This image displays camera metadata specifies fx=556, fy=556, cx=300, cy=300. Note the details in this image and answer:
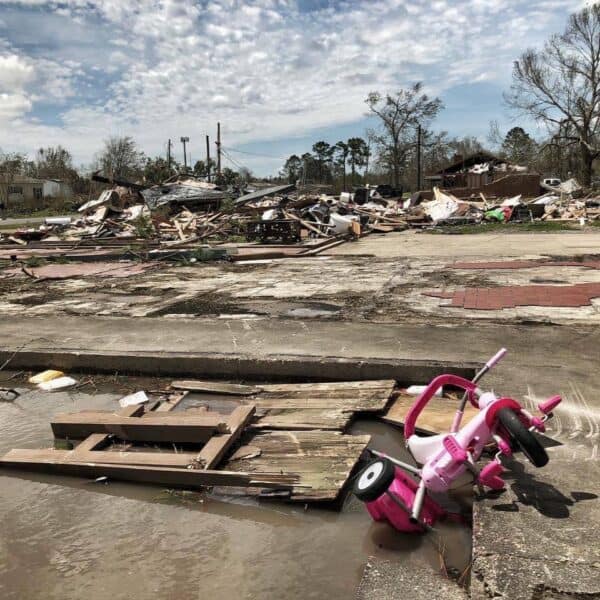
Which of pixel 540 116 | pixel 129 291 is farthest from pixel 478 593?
pixel 540 116

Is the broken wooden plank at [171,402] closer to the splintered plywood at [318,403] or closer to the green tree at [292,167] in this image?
the splintered plywood at [318,403]

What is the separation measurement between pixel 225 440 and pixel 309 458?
0.57 metres

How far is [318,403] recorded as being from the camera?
168 inches

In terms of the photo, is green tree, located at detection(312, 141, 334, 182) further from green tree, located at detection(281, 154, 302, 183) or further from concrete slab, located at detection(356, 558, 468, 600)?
concrete slab, located at detection(356, 558, 468, 600)

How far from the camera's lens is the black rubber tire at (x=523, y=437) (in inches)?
93.2

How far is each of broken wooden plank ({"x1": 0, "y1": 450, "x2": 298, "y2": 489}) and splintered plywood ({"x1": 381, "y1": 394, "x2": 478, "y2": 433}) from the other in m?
1.02

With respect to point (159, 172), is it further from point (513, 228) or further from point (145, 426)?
point (145, 426)

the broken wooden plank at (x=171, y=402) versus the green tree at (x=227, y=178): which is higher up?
the green tree at (x=227, y=178)

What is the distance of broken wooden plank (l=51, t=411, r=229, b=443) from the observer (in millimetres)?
3764

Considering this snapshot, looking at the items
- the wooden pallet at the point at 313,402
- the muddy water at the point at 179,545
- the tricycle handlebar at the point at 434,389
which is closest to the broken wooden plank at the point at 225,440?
the wooden pallet at the point at 313,402

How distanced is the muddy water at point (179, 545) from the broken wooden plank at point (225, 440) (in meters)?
0.26

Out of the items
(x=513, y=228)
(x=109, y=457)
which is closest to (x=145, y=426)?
(x=109, y=457)

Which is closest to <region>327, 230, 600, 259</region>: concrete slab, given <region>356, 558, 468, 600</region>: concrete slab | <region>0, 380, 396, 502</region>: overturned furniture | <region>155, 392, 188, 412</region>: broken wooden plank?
<region>0, 380, 396, 502</region>: overturned furniture

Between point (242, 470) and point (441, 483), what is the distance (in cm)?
129
